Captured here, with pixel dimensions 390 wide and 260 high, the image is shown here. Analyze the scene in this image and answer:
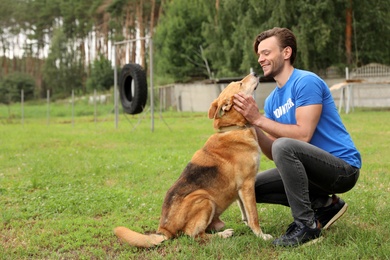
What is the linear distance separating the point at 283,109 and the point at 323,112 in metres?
0.33

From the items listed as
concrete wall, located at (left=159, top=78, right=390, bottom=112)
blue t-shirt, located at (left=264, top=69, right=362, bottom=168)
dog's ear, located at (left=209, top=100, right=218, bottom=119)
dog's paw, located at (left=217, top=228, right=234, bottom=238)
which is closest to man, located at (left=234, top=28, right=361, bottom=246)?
blue t-shirt, located at (left=264, top=69, right=362, bottom=168)

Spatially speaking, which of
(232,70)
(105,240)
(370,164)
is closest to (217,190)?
(105,240)

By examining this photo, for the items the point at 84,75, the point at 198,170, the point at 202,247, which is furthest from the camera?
the point at 84,75

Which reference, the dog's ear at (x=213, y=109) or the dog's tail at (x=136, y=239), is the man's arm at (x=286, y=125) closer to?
the dog's ear at (x=213, y=109)

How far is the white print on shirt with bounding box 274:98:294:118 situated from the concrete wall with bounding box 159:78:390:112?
21.7 m

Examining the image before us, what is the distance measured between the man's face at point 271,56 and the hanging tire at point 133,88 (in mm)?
11046

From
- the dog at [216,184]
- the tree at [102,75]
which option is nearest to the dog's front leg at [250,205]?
the dog at [216,184]

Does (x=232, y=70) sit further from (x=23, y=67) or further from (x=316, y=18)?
(x=23, y=67)

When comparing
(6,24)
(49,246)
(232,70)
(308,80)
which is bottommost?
(49,246)

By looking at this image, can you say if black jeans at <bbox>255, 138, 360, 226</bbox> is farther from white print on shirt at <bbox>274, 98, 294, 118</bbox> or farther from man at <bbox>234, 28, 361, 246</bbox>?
white print on shirt at <bbox>274, 98, 294, 118</bbox>

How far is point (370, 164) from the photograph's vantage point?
23.6 feet

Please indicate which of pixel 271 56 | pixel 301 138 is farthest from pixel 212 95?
pixel 301 138

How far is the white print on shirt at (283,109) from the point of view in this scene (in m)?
3.51

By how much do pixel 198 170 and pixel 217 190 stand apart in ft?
0.76
